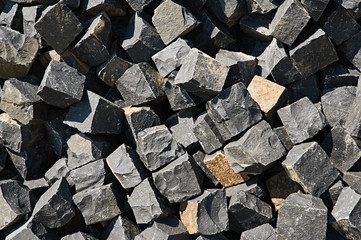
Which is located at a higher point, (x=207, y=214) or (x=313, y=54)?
(x=313, y=54)

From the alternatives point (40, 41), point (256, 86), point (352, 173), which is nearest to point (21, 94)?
point (40, 41)

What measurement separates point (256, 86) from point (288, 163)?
28.5 inches

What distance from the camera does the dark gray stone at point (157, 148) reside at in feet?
10.6

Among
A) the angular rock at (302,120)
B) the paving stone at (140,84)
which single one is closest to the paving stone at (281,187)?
the angular rock at (302,120)

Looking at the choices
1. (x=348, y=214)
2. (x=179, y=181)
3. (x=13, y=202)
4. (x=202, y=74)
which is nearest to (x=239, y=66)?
(x=202, y=74)

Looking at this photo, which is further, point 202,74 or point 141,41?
point 141,41

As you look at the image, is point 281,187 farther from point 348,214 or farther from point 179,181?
point 179,181

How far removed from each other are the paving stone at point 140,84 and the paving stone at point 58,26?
58cm

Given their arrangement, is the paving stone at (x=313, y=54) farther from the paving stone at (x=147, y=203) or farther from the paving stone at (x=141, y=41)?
the paving stone at (x=147, y=203)

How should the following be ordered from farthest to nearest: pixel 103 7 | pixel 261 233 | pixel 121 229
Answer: pixel 103 7, pixel 121 229, pixel 261 233

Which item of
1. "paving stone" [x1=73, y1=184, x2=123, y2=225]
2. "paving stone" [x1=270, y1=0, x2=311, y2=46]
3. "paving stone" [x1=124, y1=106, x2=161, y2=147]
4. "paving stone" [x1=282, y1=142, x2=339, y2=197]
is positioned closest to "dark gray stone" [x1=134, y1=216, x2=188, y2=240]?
A: "paving stone" [x1=73, y1=184, x2=123, y2=225]

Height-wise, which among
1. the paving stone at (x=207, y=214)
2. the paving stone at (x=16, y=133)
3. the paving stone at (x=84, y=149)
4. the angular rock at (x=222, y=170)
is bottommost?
the paving stone at (x=207, y=214)

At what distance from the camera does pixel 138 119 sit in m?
3.35

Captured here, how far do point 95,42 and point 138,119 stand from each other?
79cm
